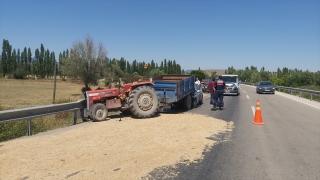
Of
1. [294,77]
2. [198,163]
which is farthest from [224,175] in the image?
[294,77]

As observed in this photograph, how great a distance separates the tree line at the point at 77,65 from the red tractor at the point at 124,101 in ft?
130

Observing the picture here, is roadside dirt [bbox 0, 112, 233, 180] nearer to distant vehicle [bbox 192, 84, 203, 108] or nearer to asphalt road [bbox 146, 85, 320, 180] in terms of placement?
asphalt road [bbox 146, 85, 320, 180]

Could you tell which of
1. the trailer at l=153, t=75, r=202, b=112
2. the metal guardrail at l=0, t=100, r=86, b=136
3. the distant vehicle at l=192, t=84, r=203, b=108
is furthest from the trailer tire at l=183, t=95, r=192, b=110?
the metal guardrail at l=0, t=100, r=86, b=136

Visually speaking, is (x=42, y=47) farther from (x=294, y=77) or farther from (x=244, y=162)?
(x=244, y=162)

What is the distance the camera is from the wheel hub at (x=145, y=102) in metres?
11.3

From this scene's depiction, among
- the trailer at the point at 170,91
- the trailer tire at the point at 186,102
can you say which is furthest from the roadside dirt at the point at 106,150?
the trailer tire at the point at 186,102

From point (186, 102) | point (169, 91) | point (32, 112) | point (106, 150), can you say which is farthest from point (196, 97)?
point (106, 150)

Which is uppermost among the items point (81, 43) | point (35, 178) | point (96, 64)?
point (81, 43)

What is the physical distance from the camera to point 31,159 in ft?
19.2

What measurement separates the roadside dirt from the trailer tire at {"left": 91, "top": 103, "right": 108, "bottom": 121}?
0.54 metres

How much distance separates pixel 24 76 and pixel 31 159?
9931 centimetres

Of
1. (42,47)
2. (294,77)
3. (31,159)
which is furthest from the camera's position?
(42,47)

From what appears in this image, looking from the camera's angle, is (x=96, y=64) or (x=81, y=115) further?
(x=96, y=64)

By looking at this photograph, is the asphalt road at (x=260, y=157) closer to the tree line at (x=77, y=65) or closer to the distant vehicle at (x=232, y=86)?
the distant vehicle at (x=232, y=86)
